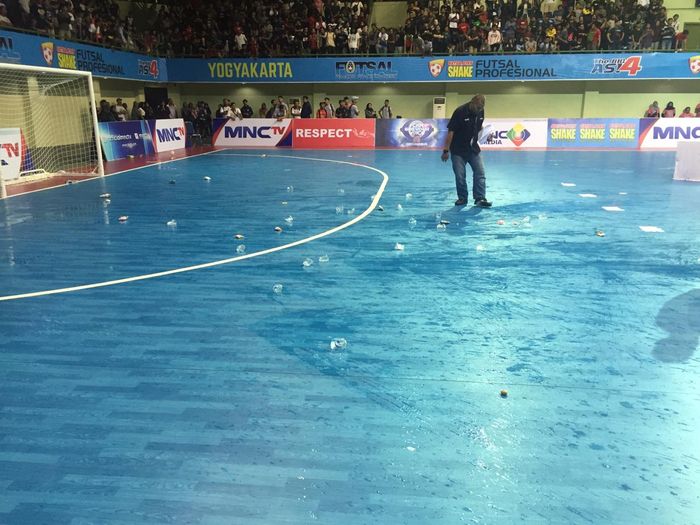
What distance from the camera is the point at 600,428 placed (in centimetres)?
298

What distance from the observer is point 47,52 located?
18.5 meters

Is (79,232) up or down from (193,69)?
down

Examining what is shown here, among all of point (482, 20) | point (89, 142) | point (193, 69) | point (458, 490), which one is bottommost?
point (458, 490)

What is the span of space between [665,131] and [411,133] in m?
9.65

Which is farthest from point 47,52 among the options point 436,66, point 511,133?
point 511,133

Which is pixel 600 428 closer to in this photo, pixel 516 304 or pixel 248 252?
pixel 516 304

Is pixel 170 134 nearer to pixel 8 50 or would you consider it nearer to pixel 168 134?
pixel 168 134

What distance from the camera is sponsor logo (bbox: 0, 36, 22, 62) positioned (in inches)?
651

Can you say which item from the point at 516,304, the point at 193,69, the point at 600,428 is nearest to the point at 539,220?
the point at 516,304

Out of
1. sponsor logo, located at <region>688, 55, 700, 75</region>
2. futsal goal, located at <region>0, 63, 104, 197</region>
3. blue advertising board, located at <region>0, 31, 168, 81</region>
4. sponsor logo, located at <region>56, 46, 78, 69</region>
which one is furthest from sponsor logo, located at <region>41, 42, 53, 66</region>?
sponsor logo, located at <region>688, 55, 700, 75</region>

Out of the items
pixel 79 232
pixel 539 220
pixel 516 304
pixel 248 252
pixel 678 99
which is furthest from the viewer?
pixel 678 99

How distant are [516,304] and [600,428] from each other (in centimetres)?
194

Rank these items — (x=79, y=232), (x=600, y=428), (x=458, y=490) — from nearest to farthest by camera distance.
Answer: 1. (x=458, y=490)
2. (x=600, y=428)
3. (x=79, y=232)

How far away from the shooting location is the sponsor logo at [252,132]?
23.1 meters
